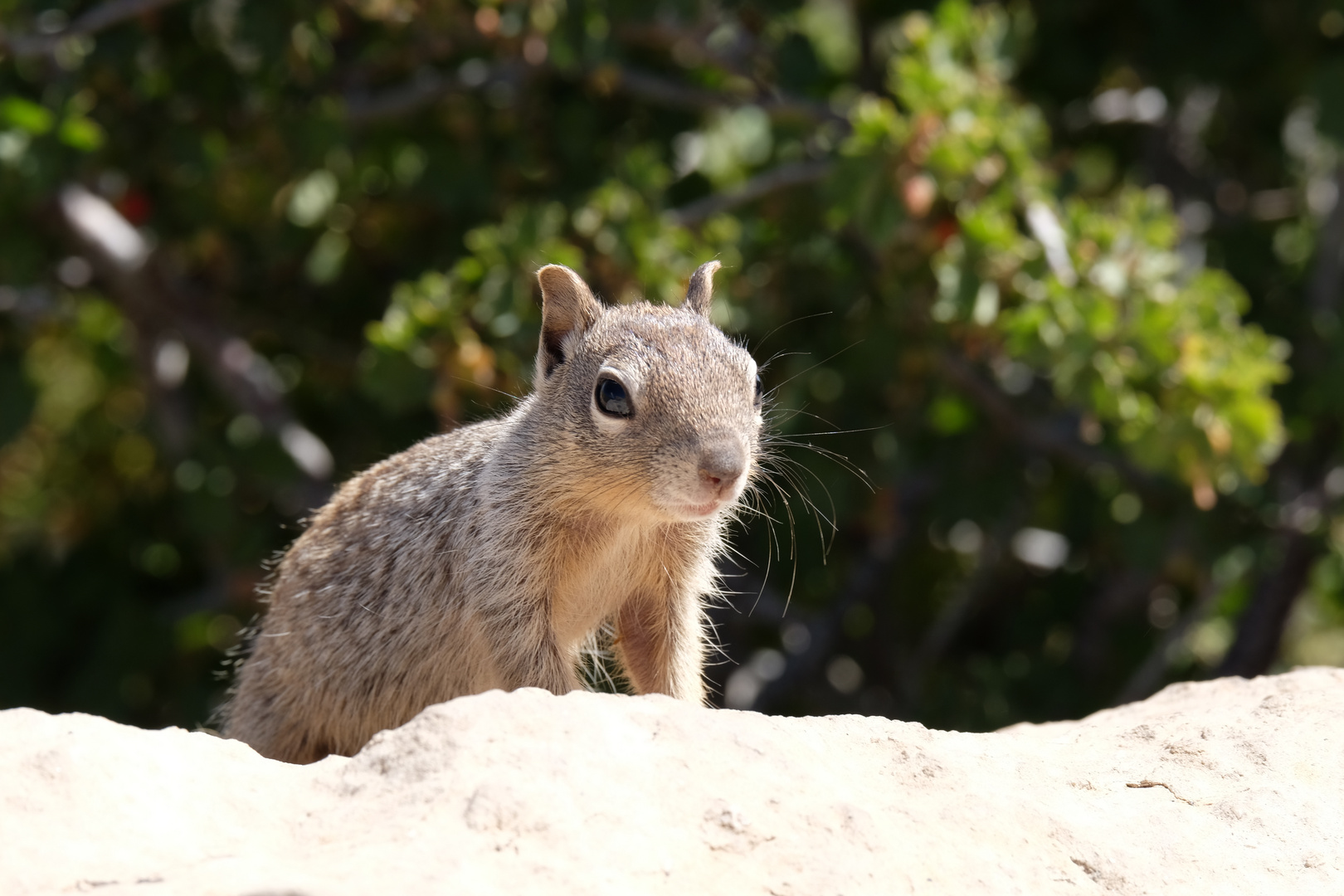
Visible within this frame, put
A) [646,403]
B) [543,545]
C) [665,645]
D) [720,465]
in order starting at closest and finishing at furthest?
1. [720,465]
2. [646,403]
3. [543,545]
4. [665,645]

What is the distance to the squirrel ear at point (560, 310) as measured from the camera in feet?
14.4

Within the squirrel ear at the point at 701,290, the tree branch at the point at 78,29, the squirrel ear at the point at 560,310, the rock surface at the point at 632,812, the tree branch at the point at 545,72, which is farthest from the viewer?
the tree branch at the point at 545,72

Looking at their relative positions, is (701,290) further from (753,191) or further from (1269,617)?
(1269,617)

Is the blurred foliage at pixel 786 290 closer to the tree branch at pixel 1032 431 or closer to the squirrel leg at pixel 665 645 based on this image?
the tree branch at pixel 1032 431

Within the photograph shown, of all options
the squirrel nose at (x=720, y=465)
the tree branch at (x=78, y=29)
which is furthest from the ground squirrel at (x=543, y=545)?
the tree branch at (x=78, y=29)

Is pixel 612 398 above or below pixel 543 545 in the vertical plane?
above

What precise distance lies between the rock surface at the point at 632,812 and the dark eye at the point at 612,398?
1031 millimetres

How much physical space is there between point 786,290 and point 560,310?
7.95 ft

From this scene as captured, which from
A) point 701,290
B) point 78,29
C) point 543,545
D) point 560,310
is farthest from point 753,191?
point 78,29

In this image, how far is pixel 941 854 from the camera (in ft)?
9.38

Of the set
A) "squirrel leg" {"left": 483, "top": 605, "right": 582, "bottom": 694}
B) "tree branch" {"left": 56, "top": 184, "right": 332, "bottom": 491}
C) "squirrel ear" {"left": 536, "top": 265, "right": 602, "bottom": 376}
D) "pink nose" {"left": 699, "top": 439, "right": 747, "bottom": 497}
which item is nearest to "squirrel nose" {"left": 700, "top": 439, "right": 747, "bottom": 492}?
"pink nose" {"left": 699, "top": 439, "right": 747, "bottom": 497}

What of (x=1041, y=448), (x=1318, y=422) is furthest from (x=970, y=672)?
(x=1318, y=422)

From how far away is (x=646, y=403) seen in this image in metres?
3.99

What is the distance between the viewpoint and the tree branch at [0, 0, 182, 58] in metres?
5.86
